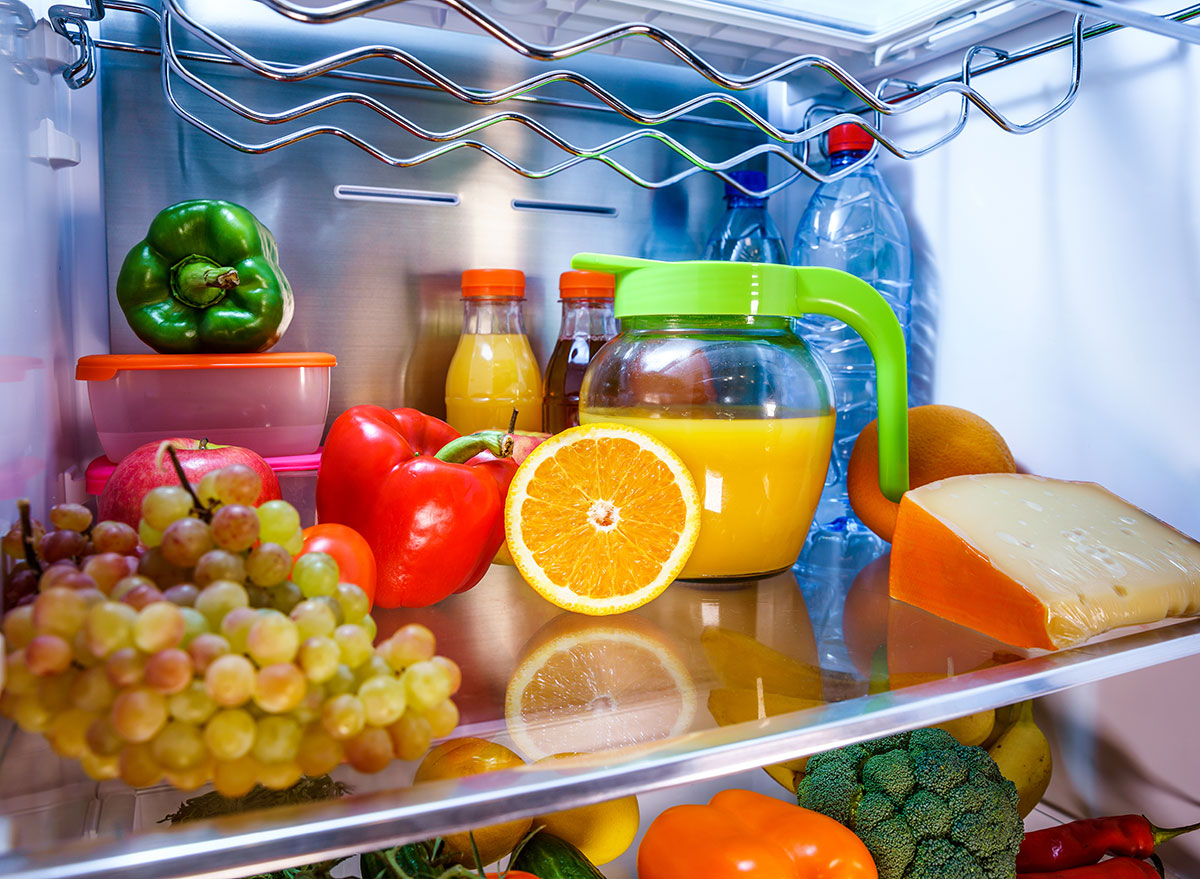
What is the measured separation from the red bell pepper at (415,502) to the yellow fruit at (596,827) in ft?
0.70

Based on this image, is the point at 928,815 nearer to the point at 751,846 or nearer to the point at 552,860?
the point at 751,846

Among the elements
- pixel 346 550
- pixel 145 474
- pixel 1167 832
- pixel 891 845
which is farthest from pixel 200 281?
pixel 1167 832

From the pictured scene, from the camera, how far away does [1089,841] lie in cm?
76

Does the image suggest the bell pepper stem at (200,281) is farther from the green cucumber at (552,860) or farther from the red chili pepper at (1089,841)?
the red chili pepper at (1089,841)

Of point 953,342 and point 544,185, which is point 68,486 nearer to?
point 544,185

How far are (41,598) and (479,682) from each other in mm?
256

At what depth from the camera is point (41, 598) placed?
1.17 feet

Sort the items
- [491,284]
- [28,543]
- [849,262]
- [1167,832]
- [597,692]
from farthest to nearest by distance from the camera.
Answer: [849,262], [491,284], [1167,832], [597,692], [28,543]

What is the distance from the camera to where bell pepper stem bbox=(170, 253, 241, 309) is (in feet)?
2.50

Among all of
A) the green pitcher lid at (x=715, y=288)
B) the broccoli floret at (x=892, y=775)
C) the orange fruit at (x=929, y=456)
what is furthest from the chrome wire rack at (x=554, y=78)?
the broccoli floret at (x=892, y=775)

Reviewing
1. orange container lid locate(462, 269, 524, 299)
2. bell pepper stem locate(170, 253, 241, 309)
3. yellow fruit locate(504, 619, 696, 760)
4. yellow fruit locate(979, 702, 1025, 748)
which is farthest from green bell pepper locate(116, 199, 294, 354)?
yellow fruit locate(979, 702, 1025, 748)

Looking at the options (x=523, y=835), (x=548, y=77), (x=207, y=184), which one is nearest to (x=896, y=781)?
(x=523, y=835)

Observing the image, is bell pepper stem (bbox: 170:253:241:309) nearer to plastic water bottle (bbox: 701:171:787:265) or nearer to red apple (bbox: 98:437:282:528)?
red apple (bbox: 98:437:282:528)

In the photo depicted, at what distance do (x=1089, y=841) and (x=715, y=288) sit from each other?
613 mm
